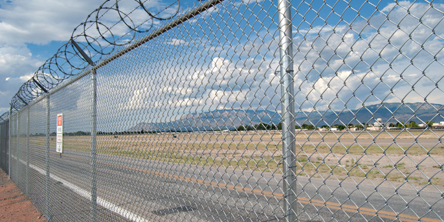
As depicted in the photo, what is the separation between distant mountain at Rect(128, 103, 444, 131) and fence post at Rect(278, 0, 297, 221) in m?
0.07

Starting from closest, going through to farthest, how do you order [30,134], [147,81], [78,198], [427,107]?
[427,107], [147,81], [78,198], [30,134]

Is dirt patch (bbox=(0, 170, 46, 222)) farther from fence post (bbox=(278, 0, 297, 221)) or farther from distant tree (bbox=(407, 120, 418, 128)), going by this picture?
distant tree (bbox=(407, 120, 418, 128))

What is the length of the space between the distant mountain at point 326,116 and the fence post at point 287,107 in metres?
0.07

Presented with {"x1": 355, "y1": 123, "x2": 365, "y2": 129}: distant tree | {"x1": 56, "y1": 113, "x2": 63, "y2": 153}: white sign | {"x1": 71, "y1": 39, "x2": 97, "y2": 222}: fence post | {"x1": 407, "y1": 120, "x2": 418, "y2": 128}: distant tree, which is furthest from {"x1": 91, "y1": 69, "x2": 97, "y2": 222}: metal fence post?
{"x1": 407, "y1": 120, "x2": 418, "y2": 128}: distant tree

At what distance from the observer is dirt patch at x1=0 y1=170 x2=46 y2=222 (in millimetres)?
7078

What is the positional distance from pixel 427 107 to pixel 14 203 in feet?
35.7

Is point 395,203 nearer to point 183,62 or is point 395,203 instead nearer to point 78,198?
point 183,62

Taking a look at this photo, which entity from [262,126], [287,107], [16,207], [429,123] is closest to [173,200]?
[262,126]

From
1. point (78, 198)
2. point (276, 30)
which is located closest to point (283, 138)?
point (276, 30)

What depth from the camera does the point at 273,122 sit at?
6.55ft

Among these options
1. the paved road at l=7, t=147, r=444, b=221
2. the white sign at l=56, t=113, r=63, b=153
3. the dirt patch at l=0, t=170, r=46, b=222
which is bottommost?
the dirt patch at l=0, t=170, r=46, b=222

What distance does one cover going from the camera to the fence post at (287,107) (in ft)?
6.11

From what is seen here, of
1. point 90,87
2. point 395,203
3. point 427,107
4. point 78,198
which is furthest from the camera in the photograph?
point 78,198

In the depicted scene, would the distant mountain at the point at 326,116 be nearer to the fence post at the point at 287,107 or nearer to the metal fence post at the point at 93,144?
the fence post at the point at 287,107
